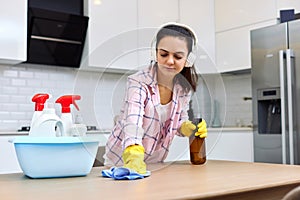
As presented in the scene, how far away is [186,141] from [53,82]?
2.22 m

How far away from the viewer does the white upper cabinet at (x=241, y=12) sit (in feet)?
11.2

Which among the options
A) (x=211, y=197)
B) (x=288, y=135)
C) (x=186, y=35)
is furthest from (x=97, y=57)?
(x=288, y=135)

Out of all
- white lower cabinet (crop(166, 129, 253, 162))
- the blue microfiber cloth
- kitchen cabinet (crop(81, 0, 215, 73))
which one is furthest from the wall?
white lower cabinet (crop(166, 129, 253, 162))

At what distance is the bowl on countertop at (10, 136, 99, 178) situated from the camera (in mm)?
1053

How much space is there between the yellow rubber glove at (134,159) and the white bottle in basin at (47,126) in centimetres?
21

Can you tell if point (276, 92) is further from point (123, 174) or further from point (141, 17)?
point (123, 174)

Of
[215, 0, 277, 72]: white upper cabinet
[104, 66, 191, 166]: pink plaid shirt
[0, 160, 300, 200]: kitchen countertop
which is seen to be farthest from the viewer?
[215, 0, 277, 72]: white upper cabinet

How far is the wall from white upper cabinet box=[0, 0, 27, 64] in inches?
13.6

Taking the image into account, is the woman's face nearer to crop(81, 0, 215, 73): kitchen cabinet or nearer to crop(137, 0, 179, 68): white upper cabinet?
crop(81, 0, 215, 73): kitchen cabinet

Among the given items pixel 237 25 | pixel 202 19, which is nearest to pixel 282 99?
pixel 237 25

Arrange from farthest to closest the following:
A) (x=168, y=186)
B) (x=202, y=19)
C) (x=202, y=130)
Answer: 1. (x=202, y=19)
2. (x=202, y=130)
3. (x=168, y=186)

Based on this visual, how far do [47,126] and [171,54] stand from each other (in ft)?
1.58

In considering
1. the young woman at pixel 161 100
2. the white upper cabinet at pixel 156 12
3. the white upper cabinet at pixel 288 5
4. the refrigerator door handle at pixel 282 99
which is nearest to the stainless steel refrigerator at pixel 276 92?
the refrigerator door handle at pixel 282 99

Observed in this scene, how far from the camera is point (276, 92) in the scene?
9.70 ft
